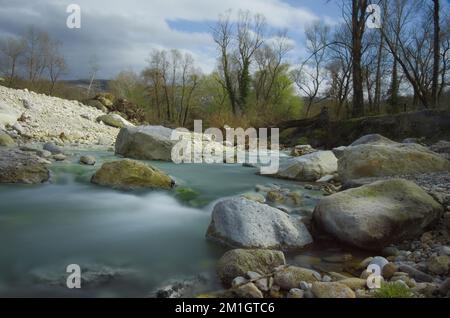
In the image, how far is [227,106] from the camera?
1551 inches

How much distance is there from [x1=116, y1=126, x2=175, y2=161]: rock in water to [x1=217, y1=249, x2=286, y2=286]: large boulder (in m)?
6.29

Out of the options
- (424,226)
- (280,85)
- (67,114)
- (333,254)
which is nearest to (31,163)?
(333,254)

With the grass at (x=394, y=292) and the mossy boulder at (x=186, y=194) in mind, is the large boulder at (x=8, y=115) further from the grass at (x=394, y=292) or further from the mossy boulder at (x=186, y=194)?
the grass at (x=394, y=292)

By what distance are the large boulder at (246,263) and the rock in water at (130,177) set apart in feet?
9.52

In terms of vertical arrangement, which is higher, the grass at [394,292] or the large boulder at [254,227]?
the large boulder at [254,227]

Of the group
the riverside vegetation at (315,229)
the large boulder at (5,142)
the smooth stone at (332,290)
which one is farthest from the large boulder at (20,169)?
the smooth stone at (332,290)

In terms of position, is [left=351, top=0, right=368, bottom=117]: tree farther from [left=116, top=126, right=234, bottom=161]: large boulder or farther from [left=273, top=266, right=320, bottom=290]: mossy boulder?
[left=273, top=266, right=320, bottom=290]: mossy boulder

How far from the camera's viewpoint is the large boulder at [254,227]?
3549mm

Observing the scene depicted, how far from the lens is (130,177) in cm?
570


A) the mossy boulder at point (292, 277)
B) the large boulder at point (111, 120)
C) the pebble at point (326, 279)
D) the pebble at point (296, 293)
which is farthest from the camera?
the large boulder at point (111, 120)

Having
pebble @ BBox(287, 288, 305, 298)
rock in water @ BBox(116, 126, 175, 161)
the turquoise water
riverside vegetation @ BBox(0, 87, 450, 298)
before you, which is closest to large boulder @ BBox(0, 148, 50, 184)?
riverside vegetation @ BBox(0, 87, 450, 298)

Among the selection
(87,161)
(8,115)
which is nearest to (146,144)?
(87,161)

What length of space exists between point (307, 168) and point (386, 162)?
156 cm
